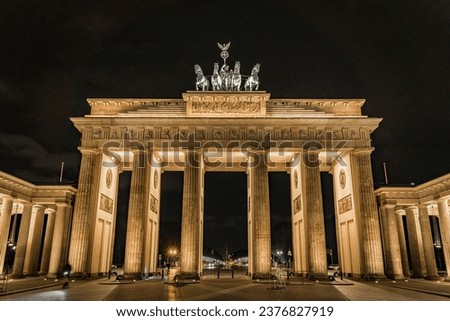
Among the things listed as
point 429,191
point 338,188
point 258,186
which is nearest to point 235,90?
point 258,186

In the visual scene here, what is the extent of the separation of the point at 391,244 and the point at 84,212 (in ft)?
89.3

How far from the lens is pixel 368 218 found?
28.9 metres

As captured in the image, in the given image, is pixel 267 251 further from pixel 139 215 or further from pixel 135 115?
pixel 135 115

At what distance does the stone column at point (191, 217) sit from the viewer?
28.1 metres

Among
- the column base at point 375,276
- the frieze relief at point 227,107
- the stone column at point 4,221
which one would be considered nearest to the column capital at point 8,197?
the stone column at point 4,221

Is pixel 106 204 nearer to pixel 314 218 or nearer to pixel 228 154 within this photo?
pixel 228 154

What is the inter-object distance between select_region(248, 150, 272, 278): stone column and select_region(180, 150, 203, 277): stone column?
15.8 ft

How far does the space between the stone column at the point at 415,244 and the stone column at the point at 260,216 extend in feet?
51.8

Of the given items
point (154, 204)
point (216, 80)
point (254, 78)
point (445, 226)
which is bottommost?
point (445, 226)

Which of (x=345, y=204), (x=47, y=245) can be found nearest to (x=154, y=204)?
(x=47, y=245)

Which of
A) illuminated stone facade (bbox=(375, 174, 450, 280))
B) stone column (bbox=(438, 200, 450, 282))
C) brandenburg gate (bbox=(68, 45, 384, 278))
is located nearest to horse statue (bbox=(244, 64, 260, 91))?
brandenburg gate (bbox=(68, 45, 384, 278))

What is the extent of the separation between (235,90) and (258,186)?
373 inches

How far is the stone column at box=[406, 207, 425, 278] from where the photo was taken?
33.2m

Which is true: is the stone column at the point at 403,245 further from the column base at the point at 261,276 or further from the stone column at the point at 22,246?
the stone column at the point at 22,246
